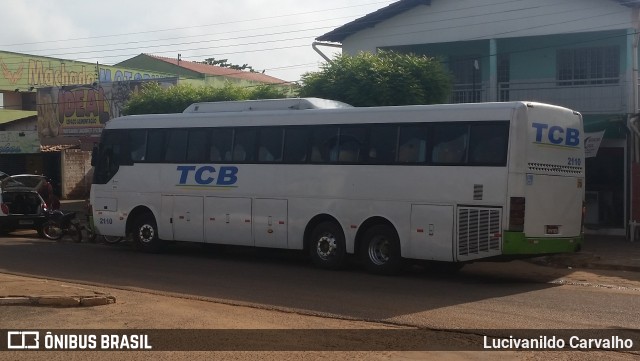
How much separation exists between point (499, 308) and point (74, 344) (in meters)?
5.72

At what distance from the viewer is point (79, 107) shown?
145 ft

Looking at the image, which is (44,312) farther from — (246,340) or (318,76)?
(318,76)

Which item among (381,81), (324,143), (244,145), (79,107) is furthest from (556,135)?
(79,107)

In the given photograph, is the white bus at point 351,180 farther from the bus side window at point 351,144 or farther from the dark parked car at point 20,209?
the dark parked car at point 20,209

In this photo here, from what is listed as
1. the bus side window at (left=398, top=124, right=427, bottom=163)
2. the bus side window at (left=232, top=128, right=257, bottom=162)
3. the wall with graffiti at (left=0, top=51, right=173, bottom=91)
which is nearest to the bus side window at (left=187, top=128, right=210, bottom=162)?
the bus side window at (left=232, top=128, right=257, bottom=162)

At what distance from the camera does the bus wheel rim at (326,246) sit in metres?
16.9

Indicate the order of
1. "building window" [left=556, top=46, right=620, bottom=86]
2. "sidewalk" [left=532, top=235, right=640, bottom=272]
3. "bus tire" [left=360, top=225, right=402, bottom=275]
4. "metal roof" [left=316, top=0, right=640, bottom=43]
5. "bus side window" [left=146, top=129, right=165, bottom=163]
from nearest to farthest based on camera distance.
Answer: "bus tire" [left=360, top=225, right=402, bottom=275] → "sidewalk" [left=532, top=235, right=640, bottom=272] → "bus side window" [left=146, top=129, right=165, bottom=163] → "building window" [left=556, top=46, right=620, bottom=86] → "metal roof" [left=316, top=0, right=640, bottom=43]

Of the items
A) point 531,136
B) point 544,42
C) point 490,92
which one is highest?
point 544,42

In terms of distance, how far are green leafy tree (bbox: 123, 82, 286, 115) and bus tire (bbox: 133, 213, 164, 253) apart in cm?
864

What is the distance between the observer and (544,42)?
27.2m

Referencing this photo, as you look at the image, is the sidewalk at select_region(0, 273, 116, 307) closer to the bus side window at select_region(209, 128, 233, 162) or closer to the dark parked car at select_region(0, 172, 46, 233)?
the bus side window at select_region(209, 128, 233, 162)

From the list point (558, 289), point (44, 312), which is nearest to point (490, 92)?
point (558, 289)

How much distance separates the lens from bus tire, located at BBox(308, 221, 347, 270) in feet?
54.9

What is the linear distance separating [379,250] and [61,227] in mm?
11479
